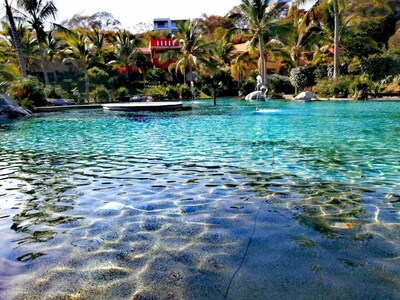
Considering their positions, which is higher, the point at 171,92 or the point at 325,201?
the point at 171,92

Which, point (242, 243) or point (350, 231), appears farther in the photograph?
point (350, 231)

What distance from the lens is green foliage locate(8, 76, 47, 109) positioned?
2255 cm

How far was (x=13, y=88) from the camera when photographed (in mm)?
22844

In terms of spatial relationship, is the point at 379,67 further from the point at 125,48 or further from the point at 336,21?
the point at 125,48

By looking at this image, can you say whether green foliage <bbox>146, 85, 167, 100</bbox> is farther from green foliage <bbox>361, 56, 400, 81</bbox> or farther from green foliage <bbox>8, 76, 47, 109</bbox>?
green foliage <bbox>361, 56, 400, 81</bbox>

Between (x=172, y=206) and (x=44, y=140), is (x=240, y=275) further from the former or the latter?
(x=44, y=140)

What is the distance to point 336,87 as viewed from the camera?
91.5 ft

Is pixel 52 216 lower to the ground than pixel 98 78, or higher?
lower

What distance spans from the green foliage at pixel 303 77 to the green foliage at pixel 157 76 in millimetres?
14409

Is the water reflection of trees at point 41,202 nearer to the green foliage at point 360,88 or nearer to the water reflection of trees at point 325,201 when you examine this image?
the water reflection of trees at point 325,201

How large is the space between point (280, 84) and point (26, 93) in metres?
24.0

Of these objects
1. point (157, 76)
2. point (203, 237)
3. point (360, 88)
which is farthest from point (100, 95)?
point (203, 237)

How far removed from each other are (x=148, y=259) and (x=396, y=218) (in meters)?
2.57

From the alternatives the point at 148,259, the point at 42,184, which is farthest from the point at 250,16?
the point at 148,259
